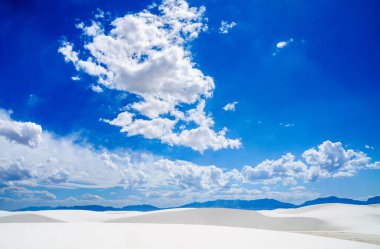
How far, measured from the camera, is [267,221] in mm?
49594

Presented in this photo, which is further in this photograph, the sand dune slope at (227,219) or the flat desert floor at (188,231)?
the sand dune slope at (227,219)

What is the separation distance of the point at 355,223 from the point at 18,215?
158 feet

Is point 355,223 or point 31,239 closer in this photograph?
point 31,239

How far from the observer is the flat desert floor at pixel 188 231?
12.9 m

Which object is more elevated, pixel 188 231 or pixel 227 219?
pixel 188 231

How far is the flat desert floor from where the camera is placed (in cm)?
1293

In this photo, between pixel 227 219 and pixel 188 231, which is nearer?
pixel 188 231

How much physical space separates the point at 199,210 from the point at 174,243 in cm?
4209

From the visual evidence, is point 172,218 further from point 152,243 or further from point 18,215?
point 152,243

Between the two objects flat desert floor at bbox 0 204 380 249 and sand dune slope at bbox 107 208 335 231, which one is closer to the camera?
flat desert floor at bbox 0 204 380 249

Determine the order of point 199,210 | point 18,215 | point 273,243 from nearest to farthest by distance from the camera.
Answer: point 273,243 < point 18,215 < point 199,210

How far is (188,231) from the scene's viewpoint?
18.8 meters

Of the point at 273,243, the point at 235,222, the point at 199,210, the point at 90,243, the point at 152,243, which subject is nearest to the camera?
the point at 90,243

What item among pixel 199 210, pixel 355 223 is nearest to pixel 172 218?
pixel 199 210
